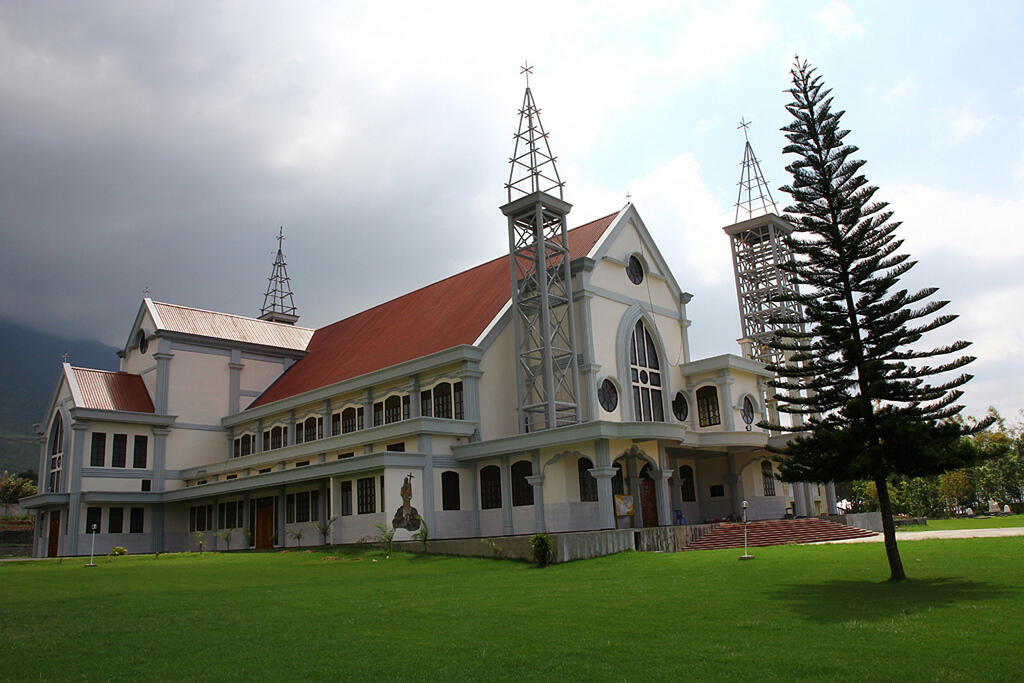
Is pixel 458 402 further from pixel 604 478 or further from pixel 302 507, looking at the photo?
pixel 302 507

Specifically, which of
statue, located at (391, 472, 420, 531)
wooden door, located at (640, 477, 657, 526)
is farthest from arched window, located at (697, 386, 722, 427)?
statue, located at (391, 472, 420, 531)

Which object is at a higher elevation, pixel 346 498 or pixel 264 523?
pixel 346 498

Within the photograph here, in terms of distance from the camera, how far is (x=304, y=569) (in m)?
21.8

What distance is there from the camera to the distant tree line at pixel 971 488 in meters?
48.3

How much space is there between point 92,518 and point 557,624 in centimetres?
3551

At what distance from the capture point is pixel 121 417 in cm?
4041

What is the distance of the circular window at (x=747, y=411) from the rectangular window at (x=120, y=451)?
30.0 meters

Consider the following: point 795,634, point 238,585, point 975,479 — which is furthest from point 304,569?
point 975,479

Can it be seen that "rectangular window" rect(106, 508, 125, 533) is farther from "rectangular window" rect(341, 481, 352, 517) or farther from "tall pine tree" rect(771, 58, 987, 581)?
"tall pine tree" rect(771, 58, 987, 581)

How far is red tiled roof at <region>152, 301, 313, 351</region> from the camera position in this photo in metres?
43.9

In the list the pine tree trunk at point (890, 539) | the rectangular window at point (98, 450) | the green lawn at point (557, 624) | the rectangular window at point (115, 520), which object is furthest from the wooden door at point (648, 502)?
the rectangular window at point (98, 450)

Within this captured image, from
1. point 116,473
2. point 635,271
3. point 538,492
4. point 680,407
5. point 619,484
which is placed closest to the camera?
point 538,492

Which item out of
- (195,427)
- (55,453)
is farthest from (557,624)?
(55,453)

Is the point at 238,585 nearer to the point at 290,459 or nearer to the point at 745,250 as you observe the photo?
the point at 290,459
